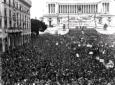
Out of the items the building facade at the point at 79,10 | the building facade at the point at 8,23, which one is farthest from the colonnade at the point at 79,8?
the building facade at the point at 8,23

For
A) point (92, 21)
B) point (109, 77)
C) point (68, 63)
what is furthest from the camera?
point (92, 21)

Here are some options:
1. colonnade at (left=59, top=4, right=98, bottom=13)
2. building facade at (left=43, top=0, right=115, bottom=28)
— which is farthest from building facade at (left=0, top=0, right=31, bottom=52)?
colonnade at (left=59, top=4, right=98, bottom=13)

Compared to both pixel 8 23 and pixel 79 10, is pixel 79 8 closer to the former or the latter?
pixel 79 10

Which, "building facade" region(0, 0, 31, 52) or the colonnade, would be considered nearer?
"building facade" region(0, 0, 31, 52)

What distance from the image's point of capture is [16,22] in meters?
48.8

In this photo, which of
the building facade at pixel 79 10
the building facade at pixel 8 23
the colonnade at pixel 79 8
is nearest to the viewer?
the building facade at pixel 8 23

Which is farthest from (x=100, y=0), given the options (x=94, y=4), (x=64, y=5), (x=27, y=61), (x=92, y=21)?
(x=27, y=61)

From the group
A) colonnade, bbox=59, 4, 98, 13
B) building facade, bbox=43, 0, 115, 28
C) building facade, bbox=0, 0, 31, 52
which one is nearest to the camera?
building facade, bbox=0, 0, 31, 52

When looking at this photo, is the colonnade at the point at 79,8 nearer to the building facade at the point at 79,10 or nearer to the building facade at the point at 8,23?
the building facade at the point at 79,10

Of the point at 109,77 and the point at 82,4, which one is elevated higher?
the point at 82,4

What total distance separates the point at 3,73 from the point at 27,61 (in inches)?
189

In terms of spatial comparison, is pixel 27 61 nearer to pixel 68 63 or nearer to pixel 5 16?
pixel 68 63

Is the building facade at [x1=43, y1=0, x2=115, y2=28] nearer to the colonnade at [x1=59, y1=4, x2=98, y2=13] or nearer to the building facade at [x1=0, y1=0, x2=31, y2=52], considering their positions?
the colonnade at [x1=59, y1=4, x2=98, y2=13]

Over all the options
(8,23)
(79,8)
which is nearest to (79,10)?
(79,8)
